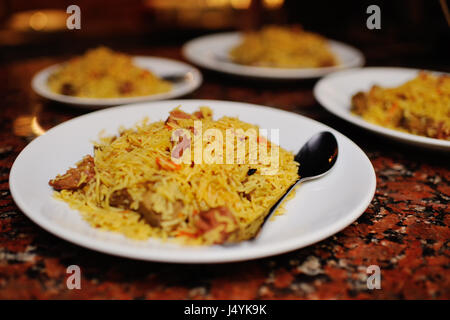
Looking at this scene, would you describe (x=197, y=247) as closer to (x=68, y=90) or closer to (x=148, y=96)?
(x=148, y=96)

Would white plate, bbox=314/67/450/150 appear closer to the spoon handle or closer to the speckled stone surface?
the speckled stone surface

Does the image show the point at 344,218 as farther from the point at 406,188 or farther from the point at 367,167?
the point at 406,188

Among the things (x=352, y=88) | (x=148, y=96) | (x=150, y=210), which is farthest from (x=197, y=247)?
(x=352, y=88)

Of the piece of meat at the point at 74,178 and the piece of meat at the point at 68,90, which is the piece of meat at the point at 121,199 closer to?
the piece of meat at the point at 74,178

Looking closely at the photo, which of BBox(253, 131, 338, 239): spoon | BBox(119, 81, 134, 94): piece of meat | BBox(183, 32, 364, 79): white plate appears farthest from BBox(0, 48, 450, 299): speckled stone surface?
BBox(183, 32, 364, 79): white plate

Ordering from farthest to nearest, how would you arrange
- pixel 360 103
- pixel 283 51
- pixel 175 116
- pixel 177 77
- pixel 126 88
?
pixel 283 51 < pixel 177 77 < pixel 126 88 < pixel 360 103 < pixel 175 116
